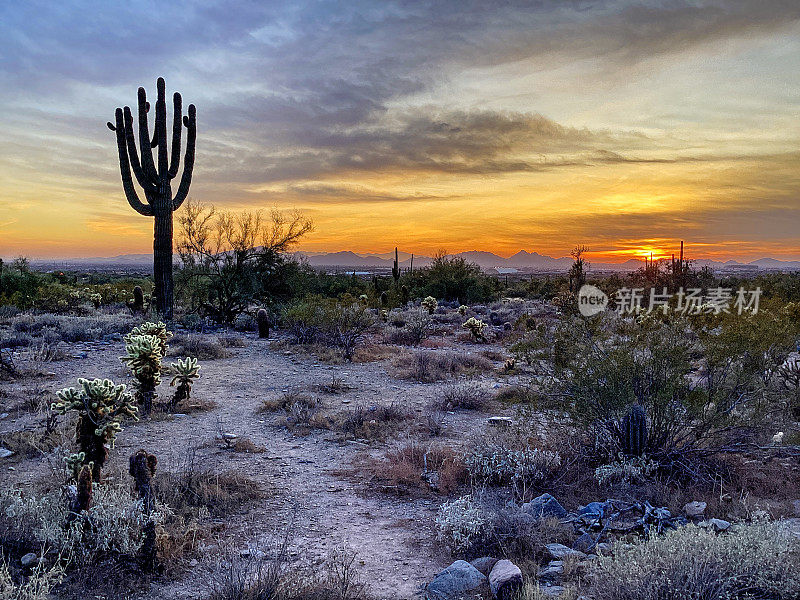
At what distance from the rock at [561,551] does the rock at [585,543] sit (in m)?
0.08

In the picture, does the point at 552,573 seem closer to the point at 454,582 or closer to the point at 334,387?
the point at 454,582

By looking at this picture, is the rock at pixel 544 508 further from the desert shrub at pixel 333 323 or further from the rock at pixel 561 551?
the desert shrub at pixel 333 323

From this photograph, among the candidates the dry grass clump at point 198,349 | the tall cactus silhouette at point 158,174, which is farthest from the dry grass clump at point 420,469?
the tall cactus silhouette at point 158,174

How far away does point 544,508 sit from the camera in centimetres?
516

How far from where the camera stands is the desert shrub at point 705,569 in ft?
11.2

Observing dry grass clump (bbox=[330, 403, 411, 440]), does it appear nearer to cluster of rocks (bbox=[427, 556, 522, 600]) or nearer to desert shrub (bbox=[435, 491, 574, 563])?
desert shrub (bbox=[435, 491, 574, 563])

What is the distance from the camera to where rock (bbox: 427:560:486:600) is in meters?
→ 3.99

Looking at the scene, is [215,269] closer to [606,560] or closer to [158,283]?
[158,283]

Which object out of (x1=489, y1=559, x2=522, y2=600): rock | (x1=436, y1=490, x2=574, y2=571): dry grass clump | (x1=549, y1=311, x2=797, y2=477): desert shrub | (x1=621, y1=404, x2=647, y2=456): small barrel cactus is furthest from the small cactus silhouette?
(x1=621, y1=404, x2=647, y2=456): small barrel cactus

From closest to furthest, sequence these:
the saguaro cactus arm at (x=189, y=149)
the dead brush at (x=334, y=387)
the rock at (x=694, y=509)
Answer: the rock at (x=694, y=509) → the dead brush at (x=334, y=387) → the saguaro cactus arm at (x=189, y=149)

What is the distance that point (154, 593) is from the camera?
4074mm

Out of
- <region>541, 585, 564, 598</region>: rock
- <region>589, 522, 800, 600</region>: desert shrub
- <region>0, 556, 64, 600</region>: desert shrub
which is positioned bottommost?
<region>541, 585, 564, 598</region>: rock

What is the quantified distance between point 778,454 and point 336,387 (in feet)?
22.7

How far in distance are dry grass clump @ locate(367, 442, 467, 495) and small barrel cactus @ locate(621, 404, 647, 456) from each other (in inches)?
70.3
